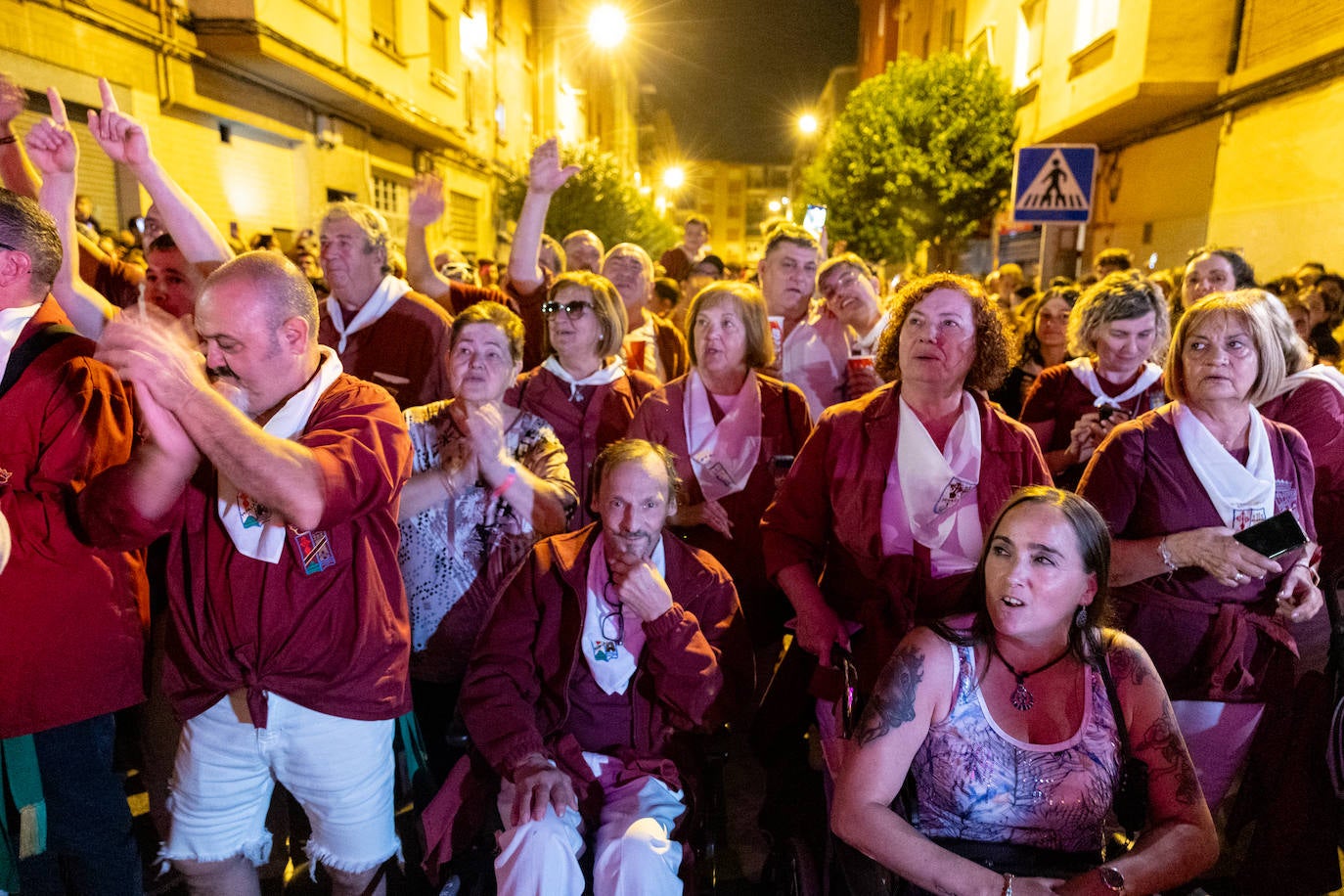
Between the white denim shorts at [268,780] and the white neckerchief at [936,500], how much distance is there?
5.62 ft

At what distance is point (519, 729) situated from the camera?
238 centimetres

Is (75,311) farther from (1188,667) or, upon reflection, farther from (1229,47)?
(1229,47)

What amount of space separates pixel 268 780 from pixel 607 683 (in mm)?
981

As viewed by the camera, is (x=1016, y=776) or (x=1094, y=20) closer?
(x=1016, y=776)

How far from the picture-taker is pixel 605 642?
2.49 meters

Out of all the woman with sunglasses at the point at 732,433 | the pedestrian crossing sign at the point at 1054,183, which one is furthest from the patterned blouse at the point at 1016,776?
the pedestrian crossing sign at the point at 1054,183

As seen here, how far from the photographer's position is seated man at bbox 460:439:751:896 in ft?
7.41

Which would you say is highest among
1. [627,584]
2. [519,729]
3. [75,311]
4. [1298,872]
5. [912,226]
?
[912,226]

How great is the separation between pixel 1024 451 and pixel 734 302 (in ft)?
4.89

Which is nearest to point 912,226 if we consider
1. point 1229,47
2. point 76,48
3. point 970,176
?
point 970,176

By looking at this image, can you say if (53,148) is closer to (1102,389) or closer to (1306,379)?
(1102,389)

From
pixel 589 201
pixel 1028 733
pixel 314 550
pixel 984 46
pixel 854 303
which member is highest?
pixel 984 46

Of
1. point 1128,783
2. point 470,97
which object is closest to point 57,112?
point 1128,783

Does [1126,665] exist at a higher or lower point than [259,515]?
lower
